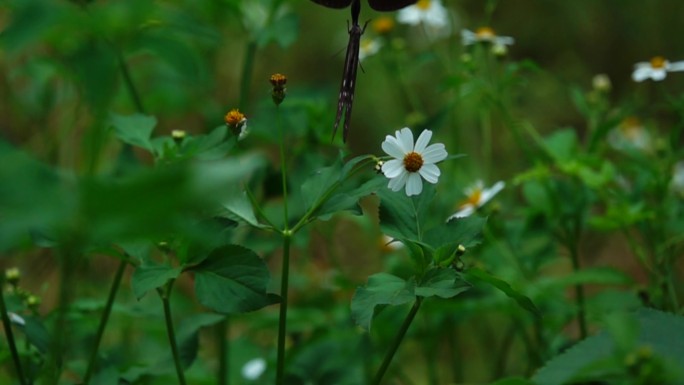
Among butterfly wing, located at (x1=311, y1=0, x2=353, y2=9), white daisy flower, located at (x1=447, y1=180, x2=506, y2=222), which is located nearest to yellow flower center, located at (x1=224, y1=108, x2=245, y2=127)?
butterfly wing, located at (x1=311, y1=0, x2=353, y2=9)

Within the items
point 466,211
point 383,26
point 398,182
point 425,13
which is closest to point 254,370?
point 466,211

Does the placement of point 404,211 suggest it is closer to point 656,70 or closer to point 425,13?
point 656,70

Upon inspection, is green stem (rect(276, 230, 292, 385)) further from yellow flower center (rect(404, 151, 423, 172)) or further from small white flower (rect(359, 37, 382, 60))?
small white flower (rect(359, 37, 382, 60))

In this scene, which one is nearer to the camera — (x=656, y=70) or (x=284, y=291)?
(x=284, y=291)

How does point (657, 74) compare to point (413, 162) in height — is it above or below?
above

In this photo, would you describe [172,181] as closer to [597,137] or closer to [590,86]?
[597,137]

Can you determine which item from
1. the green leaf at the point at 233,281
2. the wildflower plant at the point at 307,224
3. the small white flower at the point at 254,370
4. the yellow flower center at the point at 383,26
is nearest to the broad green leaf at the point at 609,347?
the wildflower plant at the point at 307,224
